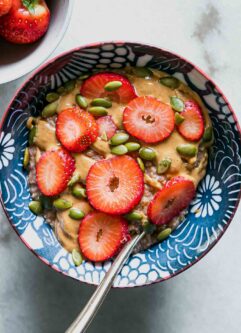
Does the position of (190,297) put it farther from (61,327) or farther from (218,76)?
(218,76)

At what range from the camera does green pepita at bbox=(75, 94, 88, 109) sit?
57.9 inches

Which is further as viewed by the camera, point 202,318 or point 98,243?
point 202,318

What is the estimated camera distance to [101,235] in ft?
4.88

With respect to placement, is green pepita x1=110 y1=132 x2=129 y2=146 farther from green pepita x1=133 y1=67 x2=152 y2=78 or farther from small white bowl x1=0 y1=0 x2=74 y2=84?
small white bowl x1=0 y1=0 x2=74 y2=84

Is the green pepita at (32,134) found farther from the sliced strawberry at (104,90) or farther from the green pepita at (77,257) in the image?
the green pepita at (77,257)

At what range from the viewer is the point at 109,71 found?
149 cm

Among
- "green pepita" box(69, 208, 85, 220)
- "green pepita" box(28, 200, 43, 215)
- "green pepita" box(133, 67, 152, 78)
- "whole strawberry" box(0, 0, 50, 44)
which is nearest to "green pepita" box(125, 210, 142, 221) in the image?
"green pepita" box(69, 208, 85, 220)

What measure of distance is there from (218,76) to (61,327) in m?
0.75

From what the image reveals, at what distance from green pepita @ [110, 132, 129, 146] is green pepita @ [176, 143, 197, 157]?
0.39 ft

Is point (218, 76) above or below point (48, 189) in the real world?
above

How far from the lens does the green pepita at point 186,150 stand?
146cm

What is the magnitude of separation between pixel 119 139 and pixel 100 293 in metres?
0.34

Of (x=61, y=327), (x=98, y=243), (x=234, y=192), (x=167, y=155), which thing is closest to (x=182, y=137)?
(x=167, y=155)

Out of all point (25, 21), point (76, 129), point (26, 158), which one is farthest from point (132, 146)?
point (25, 21)
